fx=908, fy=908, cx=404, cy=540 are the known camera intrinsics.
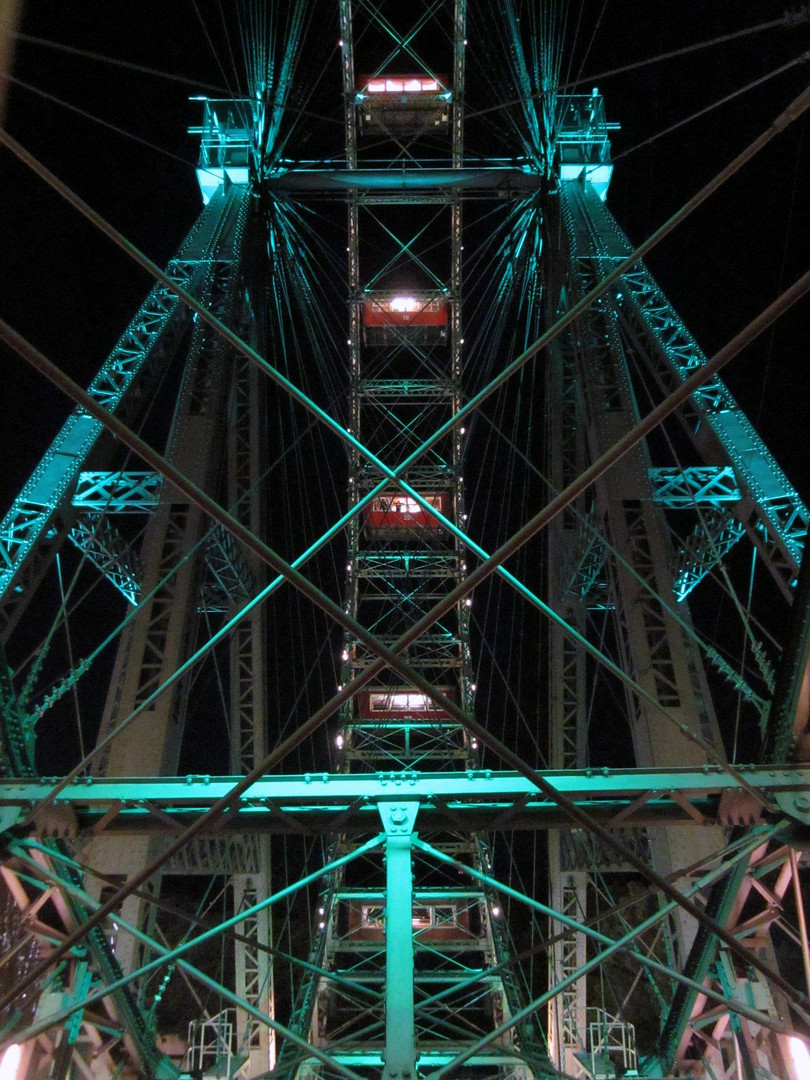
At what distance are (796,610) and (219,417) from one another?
796 centimetres

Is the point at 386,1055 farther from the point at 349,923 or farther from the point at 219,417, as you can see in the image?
the point at 349,923

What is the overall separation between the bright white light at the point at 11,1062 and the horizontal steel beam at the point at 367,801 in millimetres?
1209

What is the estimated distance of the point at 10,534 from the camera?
867cm

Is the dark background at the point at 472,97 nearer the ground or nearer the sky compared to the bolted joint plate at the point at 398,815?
nearer the sky

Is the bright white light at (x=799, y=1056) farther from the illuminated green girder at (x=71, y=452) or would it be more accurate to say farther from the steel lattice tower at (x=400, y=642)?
the illuminated green girder at (x=71, y=452)

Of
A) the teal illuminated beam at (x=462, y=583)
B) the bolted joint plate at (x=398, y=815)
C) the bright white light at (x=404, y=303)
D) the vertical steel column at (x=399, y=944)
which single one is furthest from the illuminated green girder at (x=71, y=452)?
the bright white light at (x=404, y=303)

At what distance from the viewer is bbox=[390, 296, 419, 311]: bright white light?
68.1ft

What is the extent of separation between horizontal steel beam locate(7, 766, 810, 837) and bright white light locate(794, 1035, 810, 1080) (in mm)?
1282

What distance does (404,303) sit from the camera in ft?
68.4

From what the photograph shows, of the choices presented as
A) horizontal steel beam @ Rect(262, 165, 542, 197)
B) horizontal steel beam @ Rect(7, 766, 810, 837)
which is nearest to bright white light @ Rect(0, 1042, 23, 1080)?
horizontal steel beam @ Rect(7, 766, 810, 837)

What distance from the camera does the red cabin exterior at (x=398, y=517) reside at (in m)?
21.5

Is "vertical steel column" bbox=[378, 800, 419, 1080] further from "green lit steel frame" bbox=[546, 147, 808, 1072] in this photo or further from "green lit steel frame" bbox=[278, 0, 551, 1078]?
"green lit steel frame" bbox=[278, 0, 551, 1078]

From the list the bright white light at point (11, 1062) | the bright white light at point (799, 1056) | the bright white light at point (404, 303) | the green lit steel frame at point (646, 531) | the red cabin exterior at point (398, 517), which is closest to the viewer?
the bright white light at point (11, 1062)

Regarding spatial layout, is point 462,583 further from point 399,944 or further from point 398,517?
point 398,517
